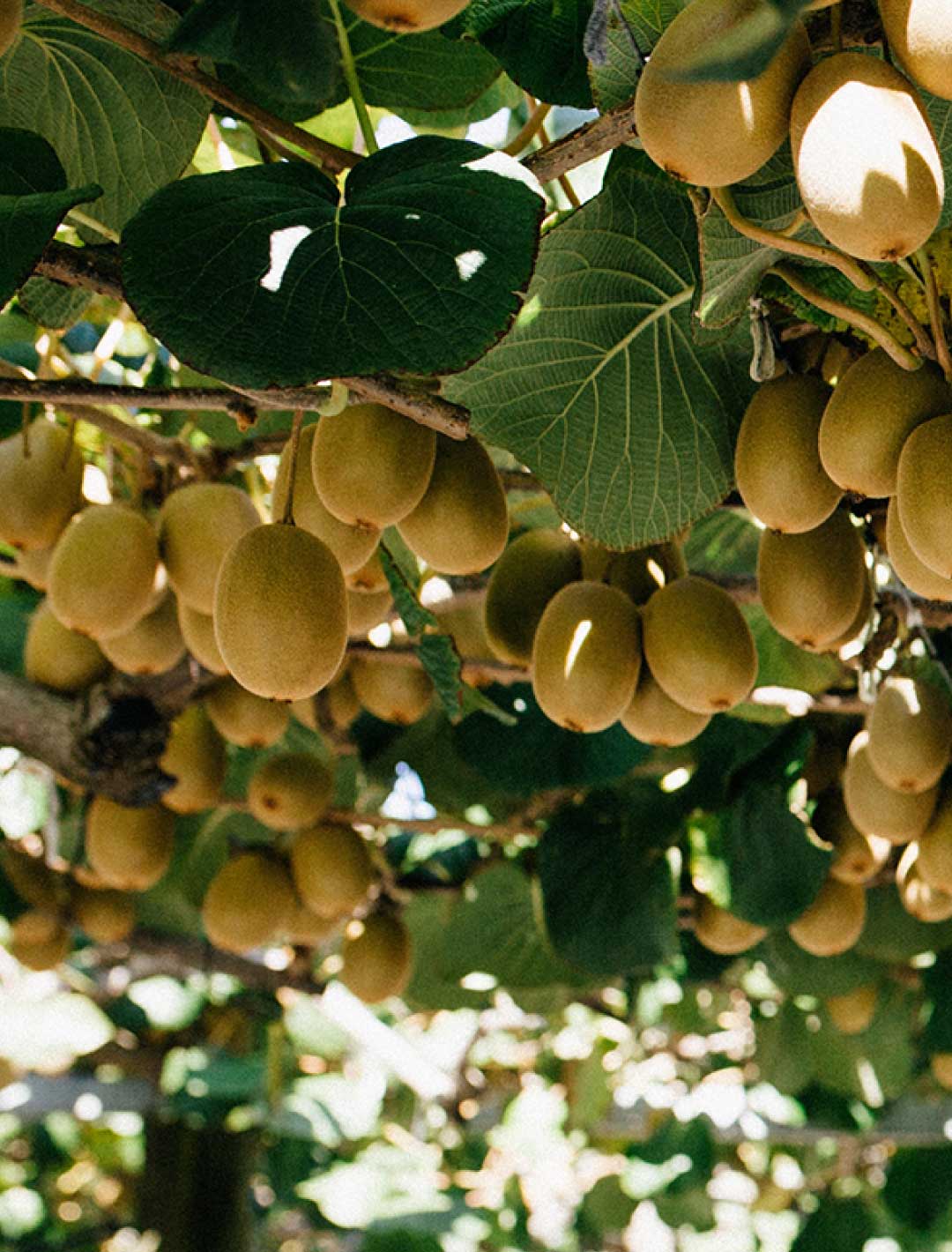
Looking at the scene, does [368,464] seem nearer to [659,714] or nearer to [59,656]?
[659,714]

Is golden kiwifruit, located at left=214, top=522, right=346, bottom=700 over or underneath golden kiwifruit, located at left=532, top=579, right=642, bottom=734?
over

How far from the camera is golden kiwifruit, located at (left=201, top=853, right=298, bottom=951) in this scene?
192cm

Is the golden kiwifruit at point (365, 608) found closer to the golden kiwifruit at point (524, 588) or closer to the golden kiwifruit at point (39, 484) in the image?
the golden kiwifruit at point (524, 588)

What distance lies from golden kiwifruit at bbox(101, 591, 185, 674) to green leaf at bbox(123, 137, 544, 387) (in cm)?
72

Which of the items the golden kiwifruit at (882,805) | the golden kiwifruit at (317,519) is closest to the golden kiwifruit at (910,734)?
the golden kiwifruit at (882,805)

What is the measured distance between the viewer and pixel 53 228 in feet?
2.32

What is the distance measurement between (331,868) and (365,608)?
833mm

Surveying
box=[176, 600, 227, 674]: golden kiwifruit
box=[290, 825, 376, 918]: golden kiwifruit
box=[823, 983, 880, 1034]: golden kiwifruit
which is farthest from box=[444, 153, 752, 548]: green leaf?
box=[823, 983, 880, 1034]: golden kiwifruit

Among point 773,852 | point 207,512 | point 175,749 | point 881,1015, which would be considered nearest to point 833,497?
point 207,512

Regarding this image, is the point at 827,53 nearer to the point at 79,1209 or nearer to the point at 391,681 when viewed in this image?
the point at 391,681

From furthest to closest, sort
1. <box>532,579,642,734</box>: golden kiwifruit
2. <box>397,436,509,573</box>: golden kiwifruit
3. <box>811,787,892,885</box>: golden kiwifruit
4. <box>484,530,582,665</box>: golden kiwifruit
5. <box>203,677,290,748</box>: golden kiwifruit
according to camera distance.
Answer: <box>811,787,892,885</box>: golden kiwifruit → <box>203,677,290,748</box>: golden kiwifruit → <box>484,530,582,665</box>: golden kiwifruit → <box>532,579,642,734</box>: golden kiwifruit → <box>397,436,509,573</box>: golden kiwifruit

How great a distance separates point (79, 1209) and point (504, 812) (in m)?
3.31

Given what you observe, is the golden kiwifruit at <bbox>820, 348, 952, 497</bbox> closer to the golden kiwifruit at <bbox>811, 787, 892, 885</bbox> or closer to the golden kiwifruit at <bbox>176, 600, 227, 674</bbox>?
the golden kiwifruit at <bbox>176, 600, 227, 674</bbox>

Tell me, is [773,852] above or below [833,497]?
below
